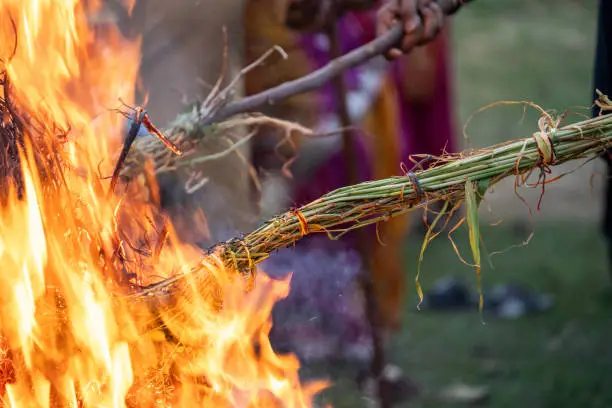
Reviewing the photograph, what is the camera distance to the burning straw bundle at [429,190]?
1.91 metres

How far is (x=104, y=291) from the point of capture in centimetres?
203

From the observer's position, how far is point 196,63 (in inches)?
202

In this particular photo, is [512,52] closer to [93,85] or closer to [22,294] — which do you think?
[93,85]

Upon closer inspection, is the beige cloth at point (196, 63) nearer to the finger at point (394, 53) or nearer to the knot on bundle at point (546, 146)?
the finger at point (394, 53)

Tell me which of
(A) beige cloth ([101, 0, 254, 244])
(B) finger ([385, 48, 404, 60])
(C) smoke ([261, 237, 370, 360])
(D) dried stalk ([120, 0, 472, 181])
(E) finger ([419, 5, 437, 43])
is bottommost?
(C) smoke ([261, 237, 370, 360])

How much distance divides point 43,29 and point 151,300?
33.2 inches

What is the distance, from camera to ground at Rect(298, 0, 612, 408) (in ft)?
14.3

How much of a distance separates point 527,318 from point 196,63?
2723 millimetres

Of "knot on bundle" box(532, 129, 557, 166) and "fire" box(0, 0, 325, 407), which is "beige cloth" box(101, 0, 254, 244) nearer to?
"fire" box(0, 0, 325, 407)

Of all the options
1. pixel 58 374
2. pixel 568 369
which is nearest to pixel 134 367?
pixel 58 374

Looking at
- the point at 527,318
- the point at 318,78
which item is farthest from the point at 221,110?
the point at 527,318

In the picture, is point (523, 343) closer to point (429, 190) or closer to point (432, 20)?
point (432, 20)

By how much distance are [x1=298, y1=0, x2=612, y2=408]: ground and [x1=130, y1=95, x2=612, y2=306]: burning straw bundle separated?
0.29 m

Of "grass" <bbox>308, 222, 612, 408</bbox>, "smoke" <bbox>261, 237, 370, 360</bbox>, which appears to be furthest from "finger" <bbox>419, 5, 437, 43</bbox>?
"smoke" <bbox>261, 237, 370, 360</bbox>
